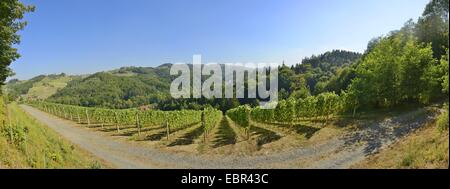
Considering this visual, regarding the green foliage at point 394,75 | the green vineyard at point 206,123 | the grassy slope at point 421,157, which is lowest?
the green vineyard at point 206,123

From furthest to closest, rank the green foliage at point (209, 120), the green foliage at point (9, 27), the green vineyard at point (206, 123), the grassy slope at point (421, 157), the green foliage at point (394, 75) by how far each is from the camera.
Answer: the green foliage at point (209, 120) → the green vineyard at point (206, 123) → the green foliage at point (394, 75) → the green foliage at point (9, 27) → the grassy slope at point (421, 157)

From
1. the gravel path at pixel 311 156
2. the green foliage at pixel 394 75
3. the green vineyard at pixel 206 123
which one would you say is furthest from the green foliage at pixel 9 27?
the green foliage at pixel 394 75

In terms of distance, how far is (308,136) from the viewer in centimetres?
3098

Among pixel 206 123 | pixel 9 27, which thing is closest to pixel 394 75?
pixel 206 123

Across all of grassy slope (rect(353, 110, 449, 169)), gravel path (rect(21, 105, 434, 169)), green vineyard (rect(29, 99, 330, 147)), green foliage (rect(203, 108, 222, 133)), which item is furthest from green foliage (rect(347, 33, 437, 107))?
green foliage (rect(203, 108, 222, 133))

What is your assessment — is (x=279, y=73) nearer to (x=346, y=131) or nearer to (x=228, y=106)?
(x=228, y=106)

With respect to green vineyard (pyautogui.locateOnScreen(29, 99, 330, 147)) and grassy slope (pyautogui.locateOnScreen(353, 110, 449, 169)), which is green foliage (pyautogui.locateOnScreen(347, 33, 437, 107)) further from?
grassy slope (pyautogui.locateOnScreen(353, 110, 449, 169))

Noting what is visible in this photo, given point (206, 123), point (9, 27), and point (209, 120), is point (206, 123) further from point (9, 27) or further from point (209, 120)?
point (9, 27)

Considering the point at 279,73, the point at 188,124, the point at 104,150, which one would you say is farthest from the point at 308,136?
the point at 279,73

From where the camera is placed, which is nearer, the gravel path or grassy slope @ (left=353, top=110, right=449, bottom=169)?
grassy slope @ (left=353, top=110, right=449, bottom=169)

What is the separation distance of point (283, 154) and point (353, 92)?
21103mm

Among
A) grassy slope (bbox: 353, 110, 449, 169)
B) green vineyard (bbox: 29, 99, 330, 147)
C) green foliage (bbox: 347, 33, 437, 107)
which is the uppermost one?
green foliage (bbox: 347, 33, 437, 107)

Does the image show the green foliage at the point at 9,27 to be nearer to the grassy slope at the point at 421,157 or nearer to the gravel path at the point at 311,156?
the gravel path at the point at 311,156

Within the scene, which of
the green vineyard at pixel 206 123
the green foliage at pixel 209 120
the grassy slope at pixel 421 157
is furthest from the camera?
the green foliage at pixel 209 120
